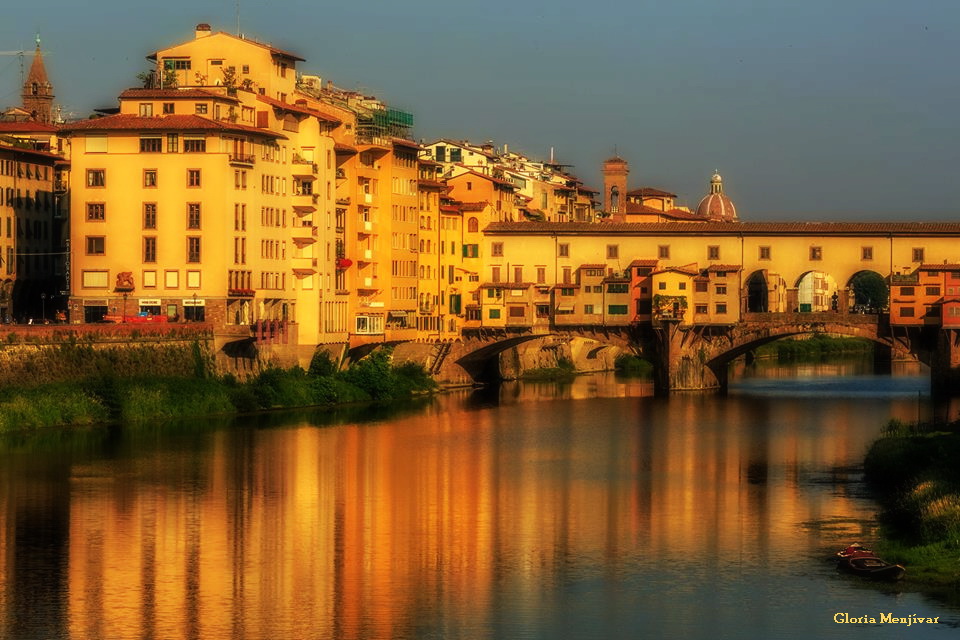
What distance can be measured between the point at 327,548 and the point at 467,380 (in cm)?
5230

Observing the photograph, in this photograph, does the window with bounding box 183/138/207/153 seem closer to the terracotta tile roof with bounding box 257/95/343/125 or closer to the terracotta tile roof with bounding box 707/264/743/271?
the terracotta tile roof with bounding box 257/95/343/125

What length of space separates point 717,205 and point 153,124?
358 ft

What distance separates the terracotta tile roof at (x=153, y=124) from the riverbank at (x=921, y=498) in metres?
29.4

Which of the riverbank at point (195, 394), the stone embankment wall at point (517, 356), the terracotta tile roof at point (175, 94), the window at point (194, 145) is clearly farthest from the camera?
the stone embankment wall at point (517, 356)

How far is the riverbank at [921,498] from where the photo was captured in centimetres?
3928

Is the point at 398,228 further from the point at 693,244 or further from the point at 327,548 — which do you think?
the point at 327,548

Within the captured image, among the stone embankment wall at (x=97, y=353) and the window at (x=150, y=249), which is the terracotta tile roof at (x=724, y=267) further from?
the window at (x=150, y=249)

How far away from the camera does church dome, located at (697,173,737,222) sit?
178 metres

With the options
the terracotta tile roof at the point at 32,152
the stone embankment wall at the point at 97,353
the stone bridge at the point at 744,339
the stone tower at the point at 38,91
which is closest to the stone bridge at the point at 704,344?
the stone bridge at the point at 744,339

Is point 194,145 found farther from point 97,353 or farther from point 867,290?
point 867,290

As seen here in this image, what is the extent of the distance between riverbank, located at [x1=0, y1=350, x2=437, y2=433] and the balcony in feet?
26.9

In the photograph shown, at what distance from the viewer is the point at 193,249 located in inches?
3009

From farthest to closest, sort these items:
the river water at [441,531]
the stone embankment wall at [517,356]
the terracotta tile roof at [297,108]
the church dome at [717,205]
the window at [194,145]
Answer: the church dome at [717,205] < the stone embankment wall at [517,356] < the terracotta tile roof at [297,108] < the window at [194,145] < the river water at [441,531]

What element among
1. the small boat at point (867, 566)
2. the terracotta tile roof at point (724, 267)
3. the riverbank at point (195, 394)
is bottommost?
the small boat at point (867, 566)
